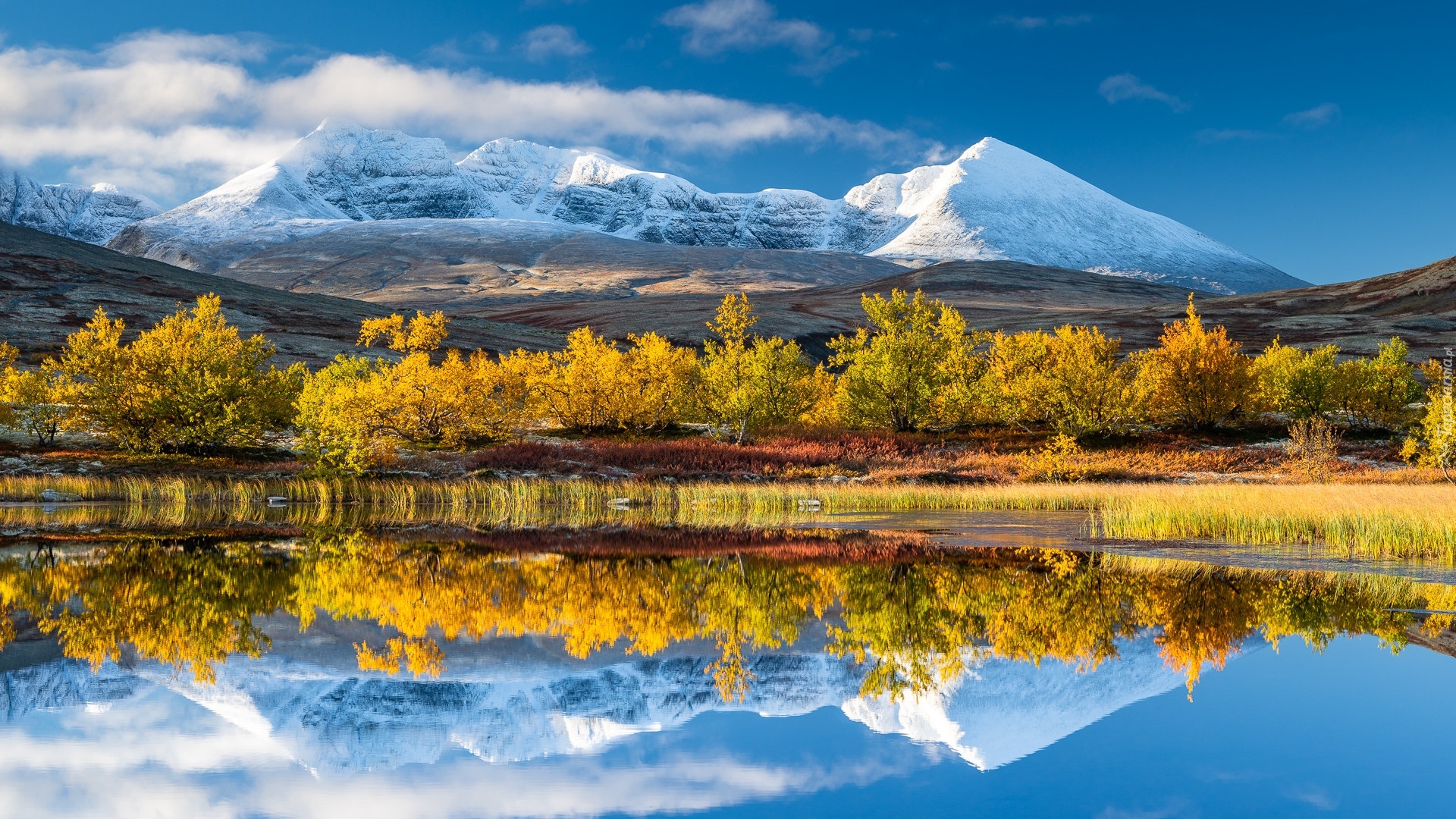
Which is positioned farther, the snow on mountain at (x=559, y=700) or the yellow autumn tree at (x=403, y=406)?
the yellow autumn tree at (x=403, y=406)

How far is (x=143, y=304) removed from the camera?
327 ft

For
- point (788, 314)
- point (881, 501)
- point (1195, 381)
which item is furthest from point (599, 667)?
point (788, 314)

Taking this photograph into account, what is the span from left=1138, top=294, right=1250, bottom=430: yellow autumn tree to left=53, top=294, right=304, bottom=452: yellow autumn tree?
3707 cm

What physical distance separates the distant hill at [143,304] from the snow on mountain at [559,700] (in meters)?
76.5

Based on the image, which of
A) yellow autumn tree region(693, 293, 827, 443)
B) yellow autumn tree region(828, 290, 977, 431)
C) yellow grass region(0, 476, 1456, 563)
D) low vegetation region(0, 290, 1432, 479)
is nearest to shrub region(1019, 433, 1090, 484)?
low vegetation region(0, 290, 1432, 479)

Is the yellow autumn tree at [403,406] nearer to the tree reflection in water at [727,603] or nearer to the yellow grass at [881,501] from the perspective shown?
the yellow grass at [881,501]

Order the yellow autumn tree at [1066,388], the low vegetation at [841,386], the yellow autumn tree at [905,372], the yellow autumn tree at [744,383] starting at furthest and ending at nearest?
the yellow autumn tree at [905,372], the yellow autumn tree at [744,383], the yellow autumn tree at [1066,388], the low vegetation at [841,386]

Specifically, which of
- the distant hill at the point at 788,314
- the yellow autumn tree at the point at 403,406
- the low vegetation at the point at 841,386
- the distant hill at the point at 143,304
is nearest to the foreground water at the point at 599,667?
the yellow autumn tree at the point at 403,406

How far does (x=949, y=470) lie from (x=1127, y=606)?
28.0 m

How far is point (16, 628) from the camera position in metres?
11.3

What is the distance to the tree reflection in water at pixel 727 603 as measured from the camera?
10195mm

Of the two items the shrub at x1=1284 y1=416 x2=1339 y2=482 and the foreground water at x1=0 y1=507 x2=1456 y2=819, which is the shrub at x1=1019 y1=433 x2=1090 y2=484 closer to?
the shrub at x1=1284 y1=416 x2=1339 y2=482

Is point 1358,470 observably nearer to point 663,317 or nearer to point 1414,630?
point 1414,630

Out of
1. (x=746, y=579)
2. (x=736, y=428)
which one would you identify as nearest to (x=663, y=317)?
(x=736, y=428)
